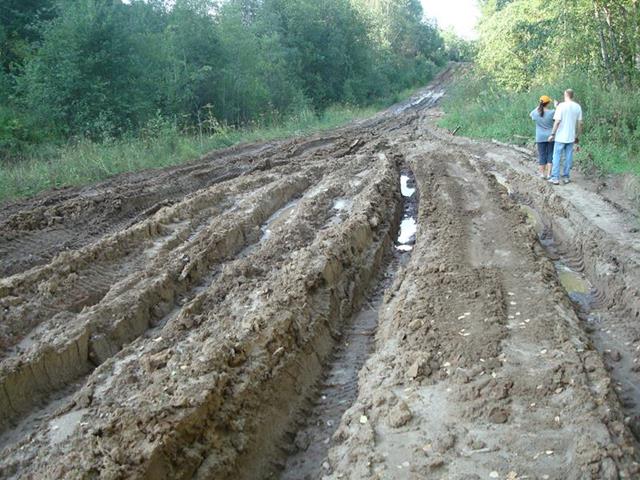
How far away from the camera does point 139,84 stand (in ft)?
63.5

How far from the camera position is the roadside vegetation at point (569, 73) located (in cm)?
1307

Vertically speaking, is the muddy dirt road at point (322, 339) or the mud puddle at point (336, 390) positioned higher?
the muddy dirt road at point (322, 339)

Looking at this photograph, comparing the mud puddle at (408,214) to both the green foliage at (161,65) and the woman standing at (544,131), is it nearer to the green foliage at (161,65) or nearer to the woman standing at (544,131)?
the woman standing at (544,131)

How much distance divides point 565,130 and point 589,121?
370 centimetres

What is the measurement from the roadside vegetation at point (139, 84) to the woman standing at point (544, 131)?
9.08 metres

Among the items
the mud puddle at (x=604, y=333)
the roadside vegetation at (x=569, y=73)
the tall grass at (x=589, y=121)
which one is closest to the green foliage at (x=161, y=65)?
the roadside vegetation at (x=569, y=73)

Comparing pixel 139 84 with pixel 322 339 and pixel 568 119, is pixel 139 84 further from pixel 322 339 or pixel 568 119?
pixel 322 339

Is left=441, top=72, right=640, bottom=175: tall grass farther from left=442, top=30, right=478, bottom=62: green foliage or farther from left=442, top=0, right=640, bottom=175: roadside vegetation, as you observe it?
left=442, top=30, right=478, bottom=62: green foliage

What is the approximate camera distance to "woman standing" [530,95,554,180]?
11414 millimetres

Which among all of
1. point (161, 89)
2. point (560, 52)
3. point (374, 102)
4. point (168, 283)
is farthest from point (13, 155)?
point (374, 102)

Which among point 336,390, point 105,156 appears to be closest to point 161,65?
point 105,156

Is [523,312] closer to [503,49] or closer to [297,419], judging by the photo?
[297,419]

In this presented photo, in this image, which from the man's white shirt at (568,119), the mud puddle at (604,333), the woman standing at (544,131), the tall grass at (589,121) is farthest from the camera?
the tall grass at (589,121)

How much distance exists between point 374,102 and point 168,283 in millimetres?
34263
